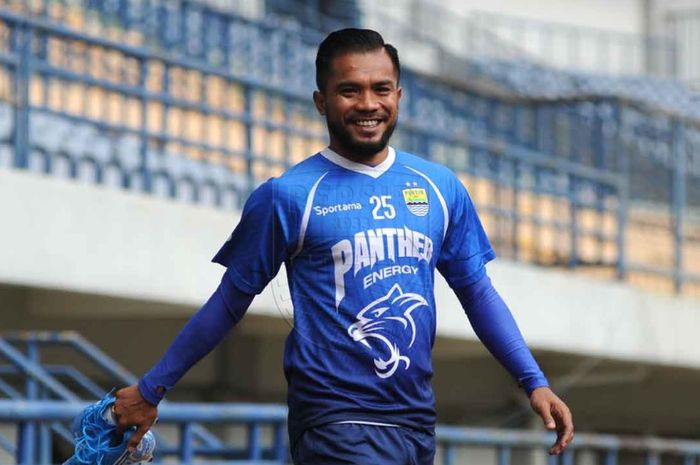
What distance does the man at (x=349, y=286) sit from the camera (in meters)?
4.58

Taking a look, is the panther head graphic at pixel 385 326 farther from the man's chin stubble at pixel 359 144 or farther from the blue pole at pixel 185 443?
the blue pole at pixel 185 443

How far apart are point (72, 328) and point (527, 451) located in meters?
4.57

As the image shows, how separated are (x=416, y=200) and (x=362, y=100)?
28cm

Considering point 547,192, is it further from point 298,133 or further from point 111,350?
point 111,350

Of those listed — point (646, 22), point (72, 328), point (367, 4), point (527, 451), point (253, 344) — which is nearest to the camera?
point (72, 328)

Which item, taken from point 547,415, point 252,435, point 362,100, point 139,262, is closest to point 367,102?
point 362,100

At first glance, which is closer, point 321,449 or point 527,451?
point 321,449

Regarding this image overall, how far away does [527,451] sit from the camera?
16.0 metres

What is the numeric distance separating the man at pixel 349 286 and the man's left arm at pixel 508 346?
0.04 feet

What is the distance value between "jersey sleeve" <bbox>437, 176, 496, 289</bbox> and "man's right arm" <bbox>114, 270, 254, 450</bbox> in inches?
19.6

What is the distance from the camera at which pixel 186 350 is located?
4680mm

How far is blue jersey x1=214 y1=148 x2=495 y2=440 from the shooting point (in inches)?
181

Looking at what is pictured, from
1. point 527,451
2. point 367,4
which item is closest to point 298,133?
point 527,451

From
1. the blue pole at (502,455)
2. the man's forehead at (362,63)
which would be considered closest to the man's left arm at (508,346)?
the man's forehead at (362,63)
